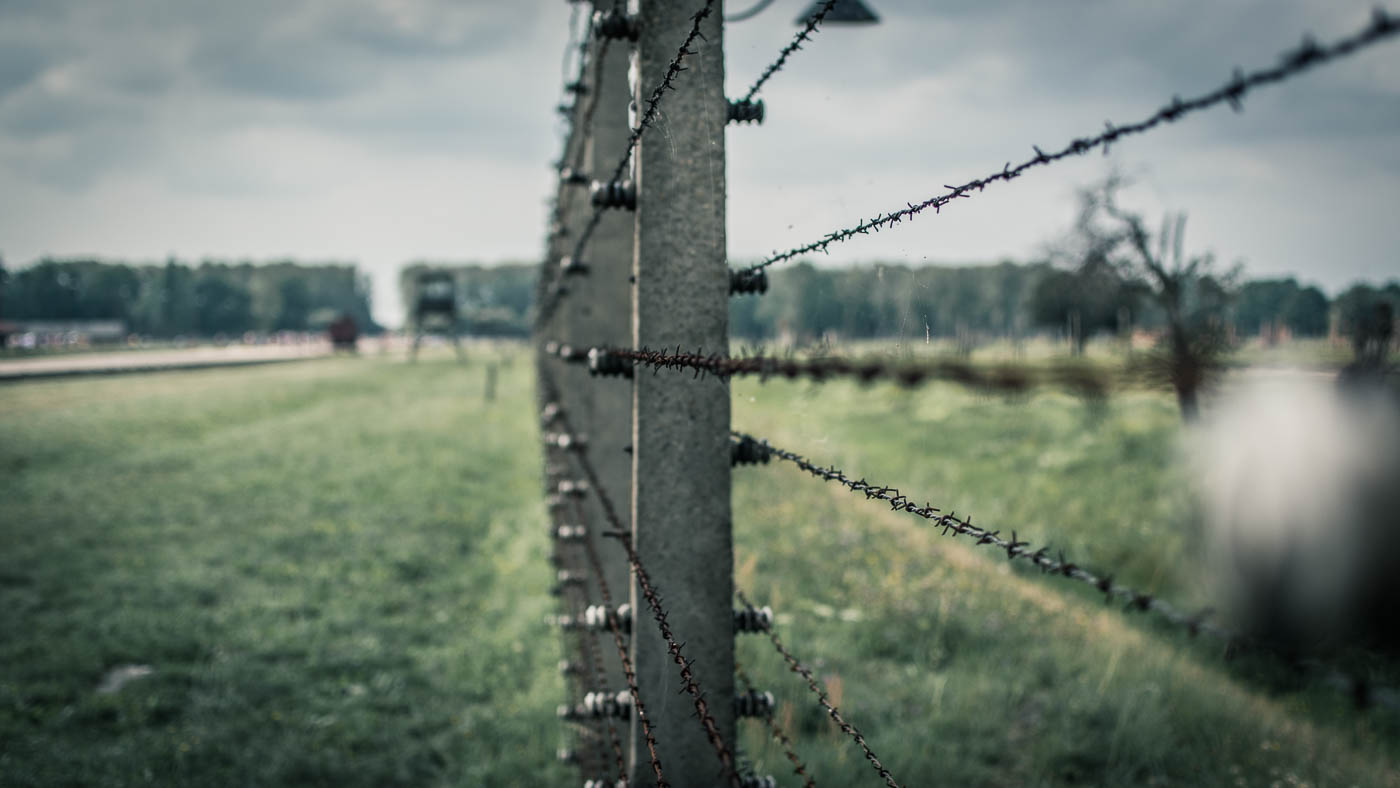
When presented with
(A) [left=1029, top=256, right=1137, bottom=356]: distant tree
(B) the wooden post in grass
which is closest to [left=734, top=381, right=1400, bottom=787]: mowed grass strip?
(B) the wooden post in grass

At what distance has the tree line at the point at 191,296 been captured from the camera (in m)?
68.4

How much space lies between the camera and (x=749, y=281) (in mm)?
2059

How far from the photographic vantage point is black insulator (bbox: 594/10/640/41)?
6.97 ft

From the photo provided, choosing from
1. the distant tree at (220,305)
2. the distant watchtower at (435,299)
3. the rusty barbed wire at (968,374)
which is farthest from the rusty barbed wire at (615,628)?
the distant tree at (220,305)

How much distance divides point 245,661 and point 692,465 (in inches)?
209

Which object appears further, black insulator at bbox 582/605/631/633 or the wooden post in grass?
black insulator at bbox 582/605/631/633

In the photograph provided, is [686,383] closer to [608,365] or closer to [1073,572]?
[608,365]

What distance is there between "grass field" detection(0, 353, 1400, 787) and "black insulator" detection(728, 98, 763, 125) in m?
0.70

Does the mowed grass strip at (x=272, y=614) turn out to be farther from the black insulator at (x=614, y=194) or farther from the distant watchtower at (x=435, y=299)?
the distant watchtower at (x=435, y=299)

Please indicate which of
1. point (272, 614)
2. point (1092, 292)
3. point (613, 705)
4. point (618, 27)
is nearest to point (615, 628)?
point (613, 705)

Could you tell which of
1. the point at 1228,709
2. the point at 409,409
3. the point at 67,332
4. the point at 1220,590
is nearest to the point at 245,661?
the point at 1228,709

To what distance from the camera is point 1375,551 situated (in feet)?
19.8

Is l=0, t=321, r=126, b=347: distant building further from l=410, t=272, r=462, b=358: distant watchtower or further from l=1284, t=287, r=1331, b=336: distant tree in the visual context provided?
l=1284, t=287, r=1331, b=336: distant tree

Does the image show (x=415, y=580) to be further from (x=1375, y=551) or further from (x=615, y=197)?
(x=1375, y=551)
